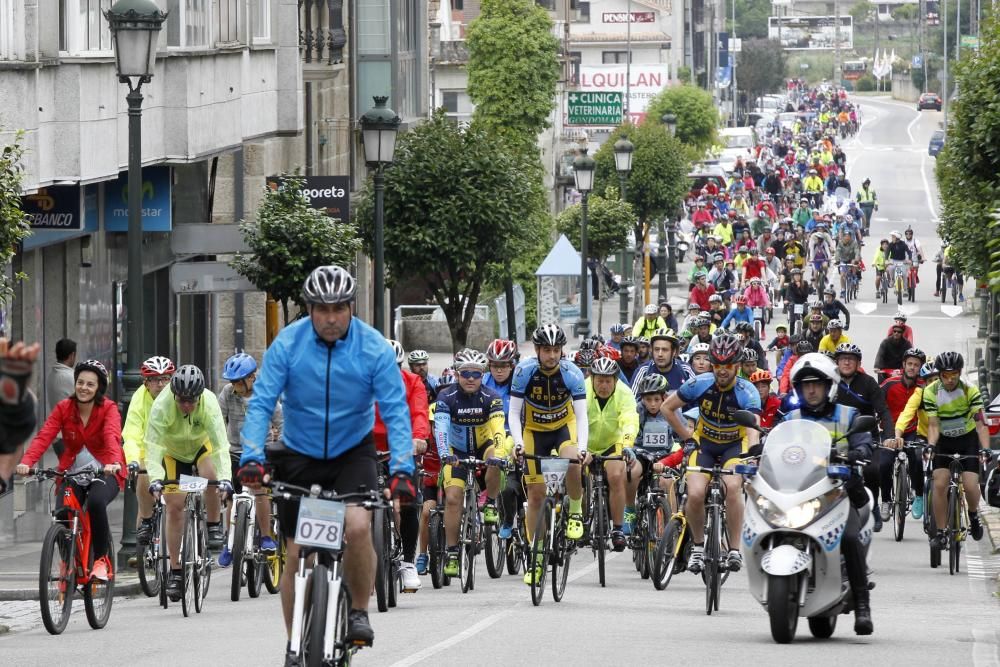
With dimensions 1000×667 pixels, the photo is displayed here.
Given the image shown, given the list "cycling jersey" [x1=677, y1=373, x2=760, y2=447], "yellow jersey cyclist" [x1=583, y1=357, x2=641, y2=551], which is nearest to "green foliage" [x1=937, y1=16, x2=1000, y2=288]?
"yellow jersey cyclist" [x1=583, y1=357, x2=641, y2=551]

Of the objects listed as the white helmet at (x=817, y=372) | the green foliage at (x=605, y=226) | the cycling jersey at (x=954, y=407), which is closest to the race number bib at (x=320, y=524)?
the white helmet at (x=817, y=372)

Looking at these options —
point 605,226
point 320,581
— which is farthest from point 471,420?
point 605,226

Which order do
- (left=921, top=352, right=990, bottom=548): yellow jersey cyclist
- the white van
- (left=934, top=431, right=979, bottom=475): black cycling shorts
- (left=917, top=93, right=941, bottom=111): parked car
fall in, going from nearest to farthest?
(left=921, top=352, right=990, bottom=548): yellow jersey cyclist < (left=934, top=431, right=979, bottom=475): black cycling shorts < the white van < (left=917, top=93, right=941, bottom=111): parked car

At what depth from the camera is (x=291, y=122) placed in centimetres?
3039

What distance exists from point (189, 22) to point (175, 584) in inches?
473

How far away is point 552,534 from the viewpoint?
14.4m

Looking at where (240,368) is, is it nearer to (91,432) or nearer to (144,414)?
(144,414)

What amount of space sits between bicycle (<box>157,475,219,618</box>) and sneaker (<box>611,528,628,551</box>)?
2900 millimetres

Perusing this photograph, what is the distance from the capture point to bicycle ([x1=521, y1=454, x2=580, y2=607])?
14188 mm

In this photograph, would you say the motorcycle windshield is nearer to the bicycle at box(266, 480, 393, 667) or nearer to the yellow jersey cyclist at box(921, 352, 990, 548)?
the bicycle at box(266, 480, 393, 667)

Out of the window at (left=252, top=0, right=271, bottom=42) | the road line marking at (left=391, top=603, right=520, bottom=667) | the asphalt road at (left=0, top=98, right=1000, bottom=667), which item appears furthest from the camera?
the window at (left=252, top=0, right=271, bottom=42)

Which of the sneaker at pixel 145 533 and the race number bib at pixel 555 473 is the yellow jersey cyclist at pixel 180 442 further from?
the race number bib at pixel 555 473

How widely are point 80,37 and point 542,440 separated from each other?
337 inches

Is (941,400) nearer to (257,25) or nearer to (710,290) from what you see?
(257,25)
